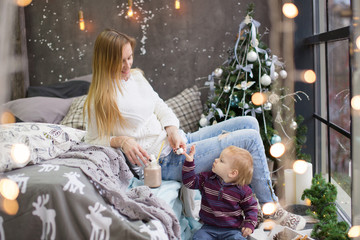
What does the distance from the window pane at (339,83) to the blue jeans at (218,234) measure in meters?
0.75

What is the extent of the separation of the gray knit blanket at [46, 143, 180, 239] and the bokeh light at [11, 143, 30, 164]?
88 mm

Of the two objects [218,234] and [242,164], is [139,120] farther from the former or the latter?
[218,234]

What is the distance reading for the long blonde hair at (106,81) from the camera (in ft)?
5.69

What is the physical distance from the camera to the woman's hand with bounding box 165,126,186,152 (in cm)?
179

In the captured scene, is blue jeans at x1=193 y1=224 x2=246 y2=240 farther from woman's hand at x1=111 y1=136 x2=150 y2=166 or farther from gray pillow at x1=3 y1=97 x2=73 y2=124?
gray pillow at x1=3 y1=97 x2=73 y2=124

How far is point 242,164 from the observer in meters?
1.66

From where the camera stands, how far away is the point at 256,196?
1.84 meters

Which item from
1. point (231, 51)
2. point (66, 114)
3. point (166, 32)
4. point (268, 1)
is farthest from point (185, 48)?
point (66, 114)

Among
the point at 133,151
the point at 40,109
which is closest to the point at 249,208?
the point at 133,151

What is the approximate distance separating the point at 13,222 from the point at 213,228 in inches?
35.4

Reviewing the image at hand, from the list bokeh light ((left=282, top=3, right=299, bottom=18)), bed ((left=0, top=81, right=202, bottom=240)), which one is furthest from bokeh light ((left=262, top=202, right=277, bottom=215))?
bokeh light ((left=282, top=3, right=299, bottom=18))

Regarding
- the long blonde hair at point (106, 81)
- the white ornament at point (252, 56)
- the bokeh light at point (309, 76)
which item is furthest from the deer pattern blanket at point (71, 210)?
the bokeh light at point (309, 76)

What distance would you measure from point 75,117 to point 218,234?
130 centimetres

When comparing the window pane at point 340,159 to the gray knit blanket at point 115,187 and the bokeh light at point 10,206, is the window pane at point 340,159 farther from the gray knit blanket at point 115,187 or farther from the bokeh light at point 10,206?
the bokeh light at point 10,206
